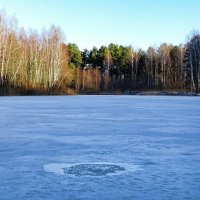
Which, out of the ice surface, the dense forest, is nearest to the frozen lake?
the ice surface

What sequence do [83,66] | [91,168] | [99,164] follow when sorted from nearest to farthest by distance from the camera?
[91,168], [99,164], [83,66]

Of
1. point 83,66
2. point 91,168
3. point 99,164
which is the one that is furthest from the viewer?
point 83,66

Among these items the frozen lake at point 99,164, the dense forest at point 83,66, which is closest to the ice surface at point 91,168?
the frozen lake at point 99,164

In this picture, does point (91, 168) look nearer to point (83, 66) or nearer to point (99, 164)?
point (99, 164)

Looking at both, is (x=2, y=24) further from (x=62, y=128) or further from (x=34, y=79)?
(x=62, y=128)

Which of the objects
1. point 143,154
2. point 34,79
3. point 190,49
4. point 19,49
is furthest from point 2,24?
point 143,154

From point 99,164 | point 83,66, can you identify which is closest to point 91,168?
point 99,164

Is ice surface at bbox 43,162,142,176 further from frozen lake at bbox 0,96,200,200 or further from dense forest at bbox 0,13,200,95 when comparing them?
dense forest at bbox 0,13,200,95

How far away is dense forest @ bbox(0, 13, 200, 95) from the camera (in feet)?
124

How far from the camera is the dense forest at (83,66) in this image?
37.7m

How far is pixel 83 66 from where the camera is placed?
6331cm

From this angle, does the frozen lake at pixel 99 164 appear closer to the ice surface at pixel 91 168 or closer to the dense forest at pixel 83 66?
the ice surface at pixel 91 168

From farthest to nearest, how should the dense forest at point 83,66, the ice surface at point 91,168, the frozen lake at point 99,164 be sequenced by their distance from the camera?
the dense forest at point 83,66, the ice surface at point 91,168, the frozen lake at point 99,164

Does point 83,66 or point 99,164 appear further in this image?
point 83,66
